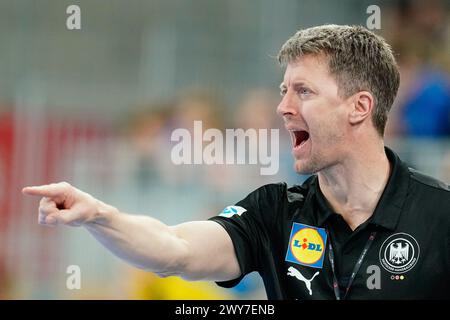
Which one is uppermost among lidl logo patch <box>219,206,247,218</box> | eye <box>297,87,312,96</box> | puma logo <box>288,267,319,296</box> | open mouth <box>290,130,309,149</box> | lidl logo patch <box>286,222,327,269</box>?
eye <box>297,87,312,96</box>

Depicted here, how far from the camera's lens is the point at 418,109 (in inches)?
316

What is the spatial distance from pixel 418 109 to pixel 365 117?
162 inches

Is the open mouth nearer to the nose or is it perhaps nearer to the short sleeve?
the nose

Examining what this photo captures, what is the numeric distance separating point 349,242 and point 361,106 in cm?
74

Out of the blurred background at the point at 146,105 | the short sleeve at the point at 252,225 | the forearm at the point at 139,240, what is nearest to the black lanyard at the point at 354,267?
the short sleeve at the point at 252,225

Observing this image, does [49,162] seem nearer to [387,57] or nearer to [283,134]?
[283,134]

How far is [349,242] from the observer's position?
3.94 metres

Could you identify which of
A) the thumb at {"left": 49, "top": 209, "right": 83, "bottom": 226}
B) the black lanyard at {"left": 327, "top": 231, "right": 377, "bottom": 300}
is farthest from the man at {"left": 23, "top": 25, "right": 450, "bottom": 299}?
the thumb at {"left": 49, "top": 209, "right": 83, "bottom": 226}

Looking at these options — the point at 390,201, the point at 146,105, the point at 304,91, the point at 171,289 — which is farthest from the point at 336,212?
the point at 146,105

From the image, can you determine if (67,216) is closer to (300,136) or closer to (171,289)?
(300,136)

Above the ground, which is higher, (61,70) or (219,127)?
(61,70)

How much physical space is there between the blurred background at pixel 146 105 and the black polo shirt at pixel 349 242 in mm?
3538

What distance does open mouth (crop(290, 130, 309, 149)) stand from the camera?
4.20 meters
